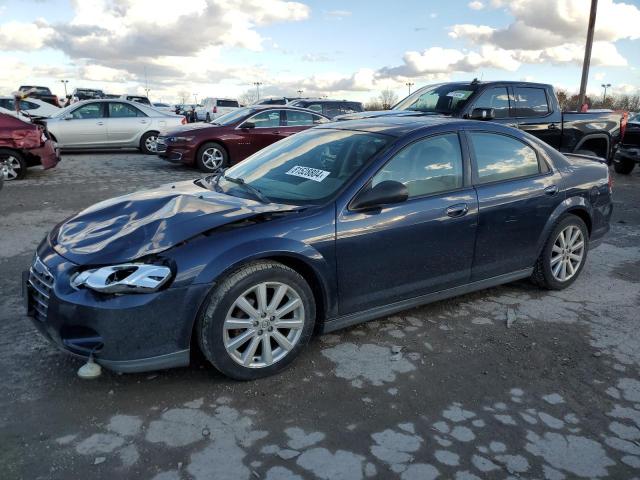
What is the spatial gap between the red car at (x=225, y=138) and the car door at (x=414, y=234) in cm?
819

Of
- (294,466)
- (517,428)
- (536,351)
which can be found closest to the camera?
(294,466)

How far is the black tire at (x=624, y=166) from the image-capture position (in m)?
12.5

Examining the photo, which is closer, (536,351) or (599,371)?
(599,371)

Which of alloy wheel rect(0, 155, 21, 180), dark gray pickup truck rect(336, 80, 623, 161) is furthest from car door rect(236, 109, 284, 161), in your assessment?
alloy wheel rect(0, 155, 21, 180)

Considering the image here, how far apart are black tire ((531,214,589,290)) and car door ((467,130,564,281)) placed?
A: 134 millimetres

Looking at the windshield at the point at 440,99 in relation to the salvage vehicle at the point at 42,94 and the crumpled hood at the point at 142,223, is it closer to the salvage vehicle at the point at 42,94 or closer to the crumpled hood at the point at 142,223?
the crumpled hood at the point at 142,223

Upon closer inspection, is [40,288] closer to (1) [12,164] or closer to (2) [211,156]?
(1) [12,164]

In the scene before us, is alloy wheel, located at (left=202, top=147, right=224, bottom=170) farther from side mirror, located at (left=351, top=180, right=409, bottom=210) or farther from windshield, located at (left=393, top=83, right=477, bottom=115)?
side mirror, located at (left=351, top=180, right=409, bottom=210)

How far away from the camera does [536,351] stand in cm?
368

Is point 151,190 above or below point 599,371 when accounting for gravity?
above

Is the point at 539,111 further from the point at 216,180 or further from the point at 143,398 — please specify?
the point at 143,398

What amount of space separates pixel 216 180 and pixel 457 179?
1849 mm

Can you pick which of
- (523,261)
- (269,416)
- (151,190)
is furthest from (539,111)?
(269,416)

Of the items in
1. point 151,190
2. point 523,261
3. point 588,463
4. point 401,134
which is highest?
point 401,134
